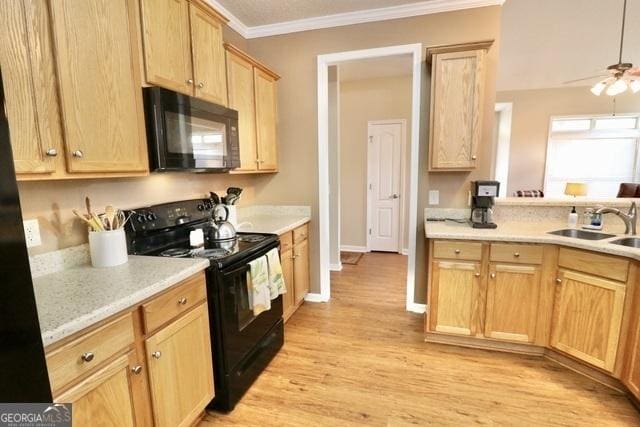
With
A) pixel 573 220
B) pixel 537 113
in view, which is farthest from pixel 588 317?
pixel 537 113

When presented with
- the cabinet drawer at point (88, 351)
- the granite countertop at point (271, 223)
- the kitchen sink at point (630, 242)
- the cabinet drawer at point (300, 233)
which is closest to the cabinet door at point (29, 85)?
the cabinet drawer at point (88, 351)

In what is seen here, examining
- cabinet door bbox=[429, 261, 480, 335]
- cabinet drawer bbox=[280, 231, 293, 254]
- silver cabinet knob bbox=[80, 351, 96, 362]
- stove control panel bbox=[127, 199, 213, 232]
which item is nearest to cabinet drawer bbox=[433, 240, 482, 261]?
cabinet door bbox=[429, 261, 480, 335]

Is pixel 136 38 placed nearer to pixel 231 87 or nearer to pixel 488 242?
pixel 231 87

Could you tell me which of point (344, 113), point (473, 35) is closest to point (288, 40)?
point (473, 35)

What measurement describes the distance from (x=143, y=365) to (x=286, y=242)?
1.57 metres

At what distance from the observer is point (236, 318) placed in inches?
74.2

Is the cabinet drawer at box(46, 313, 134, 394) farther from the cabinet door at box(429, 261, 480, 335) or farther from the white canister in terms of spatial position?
the cabinet door at box(429, 261, 480, 335)

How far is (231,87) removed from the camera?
8.04ft

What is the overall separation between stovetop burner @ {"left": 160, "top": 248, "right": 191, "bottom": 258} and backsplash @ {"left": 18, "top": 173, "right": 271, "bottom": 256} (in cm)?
38

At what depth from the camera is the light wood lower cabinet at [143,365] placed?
1.05 metres

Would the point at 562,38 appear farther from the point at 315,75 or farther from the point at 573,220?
the point at 315,75

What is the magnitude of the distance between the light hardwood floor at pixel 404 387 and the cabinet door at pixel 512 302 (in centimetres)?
19

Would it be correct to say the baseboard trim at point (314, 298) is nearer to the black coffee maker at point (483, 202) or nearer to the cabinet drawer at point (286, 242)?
the cabinet drawer at point (286, 242)

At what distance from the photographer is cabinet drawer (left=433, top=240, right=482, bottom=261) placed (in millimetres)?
2350
